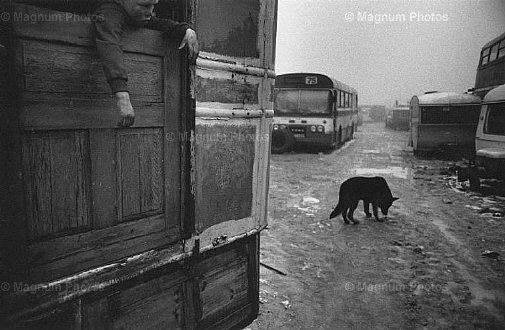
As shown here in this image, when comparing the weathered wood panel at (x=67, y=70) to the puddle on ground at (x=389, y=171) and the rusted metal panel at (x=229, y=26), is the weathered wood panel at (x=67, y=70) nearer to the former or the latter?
the rusted metal panel at (x=229, y=26)

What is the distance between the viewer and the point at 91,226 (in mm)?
2254

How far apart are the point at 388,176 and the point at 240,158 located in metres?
8.36

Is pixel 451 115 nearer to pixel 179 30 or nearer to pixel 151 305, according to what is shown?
pixel 179 30

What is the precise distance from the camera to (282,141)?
1529 centimetres

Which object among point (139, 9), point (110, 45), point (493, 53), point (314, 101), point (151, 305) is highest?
point (493, 53)

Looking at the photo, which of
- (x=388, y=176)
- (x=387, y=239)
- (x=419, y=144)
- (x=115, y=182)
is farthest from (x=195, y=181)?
(x=419, y=144)

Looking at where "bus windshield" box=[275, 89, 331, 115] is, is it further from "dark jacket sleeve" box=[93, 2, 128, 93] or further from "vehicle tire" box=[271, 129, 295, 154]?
"dark jacket sleeve" box=[93, 2, 128, 93]

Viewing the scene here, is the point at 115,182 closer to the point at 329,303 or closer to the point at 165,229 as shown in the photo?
the point at 165,229

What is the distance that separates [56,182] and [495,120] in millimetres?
10284

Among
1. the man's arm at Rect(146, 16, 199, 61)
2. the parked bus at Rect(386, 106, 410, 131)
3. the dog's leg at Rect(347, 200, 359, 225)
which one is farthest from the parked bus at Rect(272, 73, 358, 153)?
the parked bus at Rect(386, 106, 410, 131)

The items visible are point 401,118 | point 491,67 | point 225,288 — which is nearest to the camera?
point 225,288

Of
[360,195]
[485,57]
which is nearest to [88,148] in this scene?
[360,195]

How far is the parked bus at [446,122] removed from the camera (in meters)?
13.0

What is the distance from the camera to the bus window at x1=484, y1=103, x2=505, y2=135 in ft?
30.0
